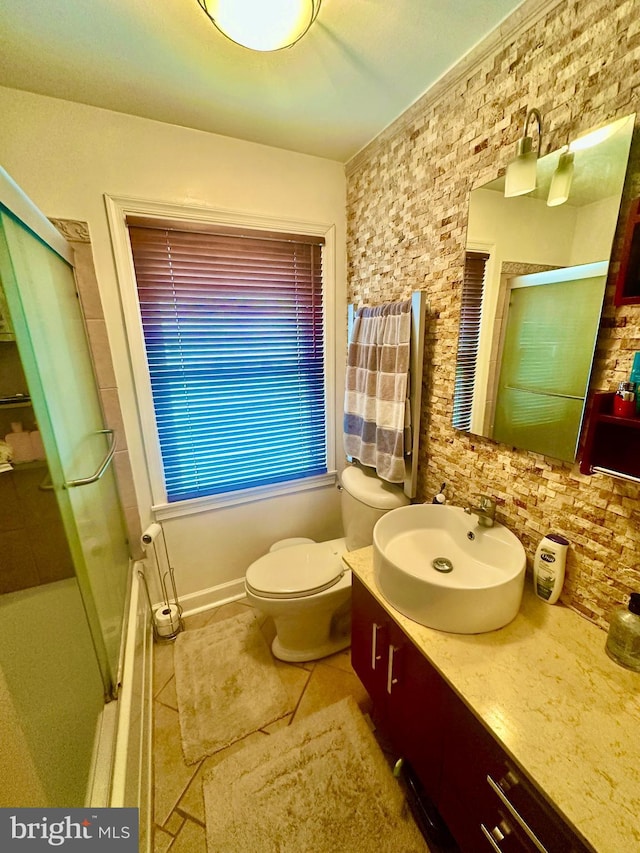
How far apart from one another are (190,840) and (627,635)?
1.38 meters

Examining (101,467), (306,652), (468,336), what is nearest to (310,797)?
(306,652)

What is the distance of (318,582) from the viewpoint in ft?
4.70

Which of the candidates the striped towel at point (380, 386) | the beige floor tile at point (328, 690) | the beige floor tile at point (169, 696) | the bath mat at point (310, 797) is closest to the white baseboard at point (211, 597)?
the beige floor tile at point (169, 696)

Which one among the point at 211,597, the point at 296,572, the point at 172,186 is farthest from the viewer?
the point at 211,597

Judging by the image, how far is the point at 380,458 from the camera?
58.4 inches

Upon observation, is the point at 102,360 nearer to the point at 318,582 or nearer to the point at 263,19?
the point at 263,19

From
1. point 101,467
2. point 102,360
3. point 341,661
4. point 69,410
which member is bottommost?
point 341,661

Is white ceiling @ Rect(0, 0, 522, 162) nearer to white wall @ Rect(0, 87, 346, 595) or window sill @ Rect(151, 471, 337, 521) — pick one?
white wall @ Rect(0, 87, 346, 595)

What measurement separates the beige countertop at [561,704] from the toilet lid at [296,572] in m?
0.53

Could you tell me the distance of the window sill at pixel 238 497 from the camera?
1.65 meters

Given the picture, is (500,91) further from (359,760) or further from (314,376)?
(359,760)

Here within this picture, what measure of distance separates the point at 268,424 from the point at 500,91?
154 cm

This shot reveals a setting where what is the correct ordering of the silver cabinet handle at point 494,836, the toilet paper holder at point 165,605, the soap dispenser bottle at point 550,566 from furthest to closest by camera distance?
the toilet paper holder at point 165,605 < the soap dispenser bottle at point 550,566 < the silver cabinet handle at point 494,836

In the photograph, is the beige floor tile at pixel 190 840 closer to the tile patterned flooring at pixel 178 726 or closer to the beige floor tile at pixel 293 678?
the tile patterned flooring at pixel 178 726
